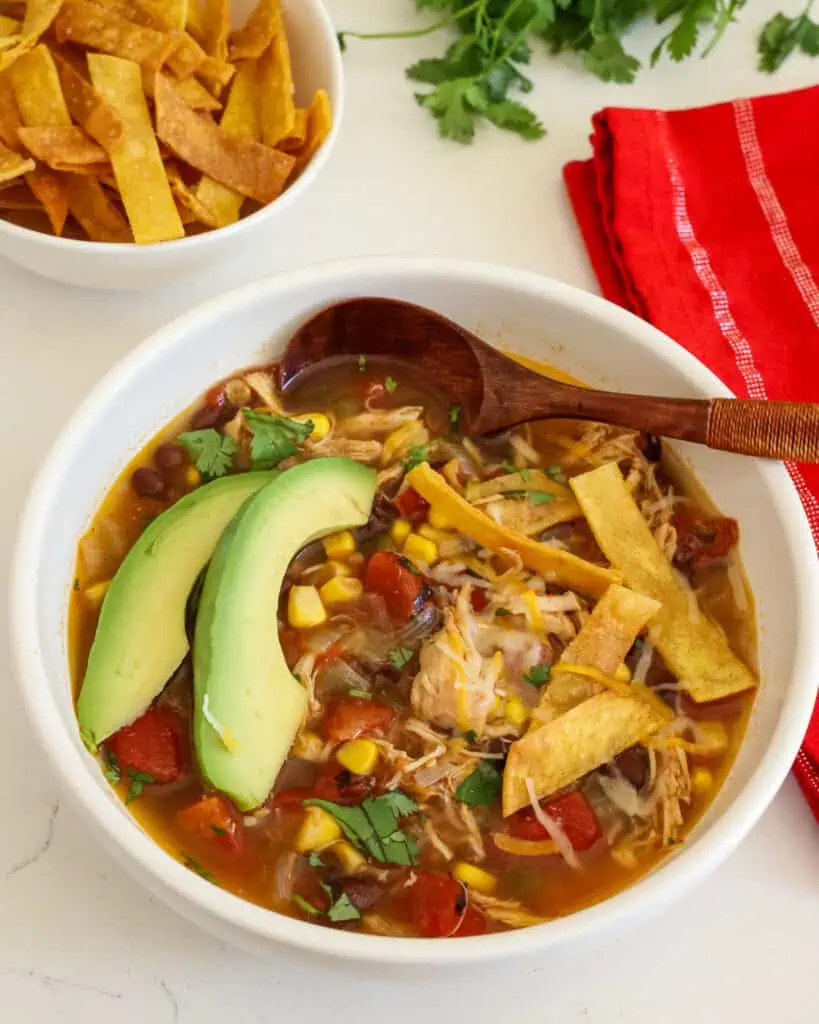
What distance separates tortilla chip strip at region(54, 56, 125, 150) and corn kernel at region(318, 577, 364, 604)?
0.94 m

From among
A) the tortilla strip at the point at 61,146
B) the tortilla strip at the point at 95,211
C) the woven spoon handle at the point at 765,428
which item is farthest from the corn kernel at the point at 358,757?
the tortilla strip at the point at 61,146

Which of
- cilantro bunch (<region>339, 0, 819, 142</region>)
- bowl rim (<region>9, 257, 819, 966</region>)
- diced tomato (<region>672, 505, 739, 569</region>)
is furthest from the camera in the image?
cilantro bunch (<region>339, 0, 819, 142</region>)

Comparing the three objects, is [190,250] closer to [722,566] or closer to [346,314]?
[346,314]

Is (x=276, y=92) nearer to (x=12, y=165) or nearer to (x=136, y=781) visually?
(x=12, y=165)

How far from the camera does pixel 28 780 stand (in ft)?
5.81

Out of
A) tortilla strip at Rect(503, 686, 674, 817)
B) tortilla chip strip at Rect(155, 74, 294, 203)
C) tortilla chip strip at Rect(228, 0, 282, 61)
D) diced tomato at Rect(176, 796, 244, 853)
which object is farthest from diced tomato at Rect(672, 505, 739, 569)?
tortilla chip strip at Rect(228, 0, 282, 61)

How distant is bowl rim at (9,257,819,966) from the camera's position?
1411mm

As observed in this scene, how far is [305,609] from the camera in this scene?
5.84 feet

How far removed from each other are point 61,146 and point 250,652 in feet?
3.44

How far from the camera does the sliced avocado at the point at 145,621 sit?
163 centimetres

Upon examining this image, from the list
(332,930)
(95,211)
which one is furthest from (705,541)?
(95,211)

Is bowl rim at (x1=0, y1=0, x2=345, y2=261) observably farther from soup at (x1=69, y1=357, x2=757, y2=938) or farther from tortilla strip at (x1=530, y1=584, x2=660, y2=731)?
tortilla strip at (x1=530, y1=584, x2=660, y2=731)

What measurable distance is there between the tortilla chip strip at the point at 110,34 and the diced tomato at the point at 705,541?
134 centimetres

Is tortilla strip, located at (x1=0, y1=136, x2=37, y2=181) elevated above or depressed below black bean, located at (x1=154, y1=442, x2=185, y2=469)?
above
